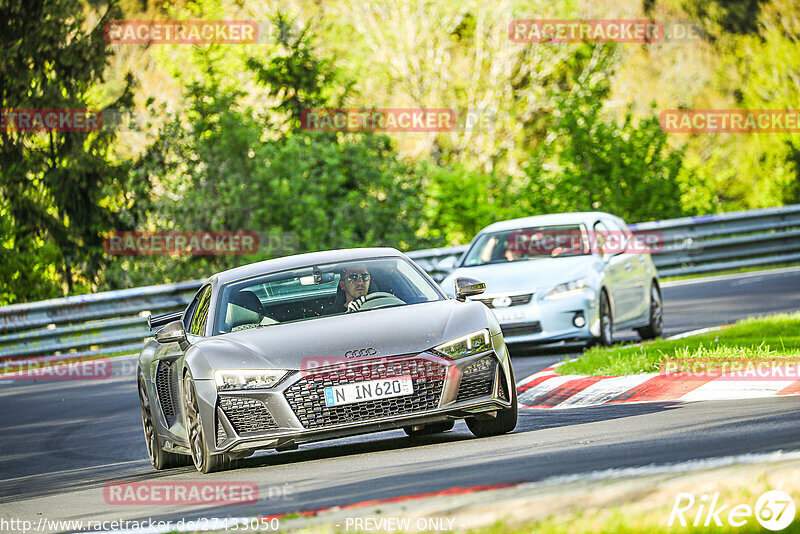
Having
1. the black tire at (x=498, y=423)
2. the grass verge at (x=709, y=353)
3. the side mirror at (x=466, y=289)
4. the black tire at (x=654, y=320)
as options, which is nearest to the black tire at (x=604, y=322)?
the black tire at (x=654, y=320)

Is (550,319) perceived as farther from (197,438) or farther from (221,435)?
(221,435)

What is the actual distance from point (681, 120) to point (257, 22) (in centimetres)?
2015

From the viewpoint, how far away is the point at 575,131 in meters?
33.0

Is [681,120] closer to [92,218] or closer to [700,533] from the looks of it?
[92,218]

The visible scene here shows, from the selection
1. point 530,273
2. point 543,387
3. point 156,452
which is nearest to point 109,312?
point 530,273

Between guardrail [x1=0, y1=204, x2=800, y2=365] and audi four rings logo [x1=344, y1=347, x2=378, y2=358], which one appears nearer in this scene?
audi four rings logo [x1=344, y1=347, x2=378, y2=358]

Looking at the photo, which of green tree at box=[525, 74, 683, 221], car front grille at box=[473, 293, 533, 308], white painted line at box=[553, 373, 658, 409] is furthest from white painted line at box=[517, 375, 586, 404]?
green tree at box=[525, 74, 683, 221]

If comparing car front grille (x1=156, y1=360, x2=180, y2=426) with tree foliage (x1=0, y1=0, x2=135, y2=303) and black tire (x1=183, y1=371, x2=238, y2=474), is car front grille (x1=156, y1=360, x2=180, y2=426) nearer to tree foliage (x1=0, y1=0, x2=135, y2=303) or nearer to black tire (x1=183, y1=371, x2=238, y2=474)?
black tire (x1=183, y1=371, x2=238, y2=474)

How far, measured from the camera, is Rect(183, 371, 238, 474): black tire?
9.02 m

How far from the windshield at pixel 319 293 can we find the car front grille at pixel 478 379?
0.96 m

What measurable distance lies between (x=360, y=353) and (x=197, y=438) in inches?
50.2

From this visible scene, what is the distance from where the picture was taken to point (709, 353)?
467 inches

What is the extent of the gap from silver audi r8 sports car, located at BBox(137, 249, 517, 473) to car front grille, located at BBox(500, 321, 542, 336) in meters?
5.47

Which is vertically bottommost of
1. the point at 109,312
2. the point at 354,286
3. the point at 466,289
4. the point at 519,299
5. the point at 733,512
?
the point at 109,312
